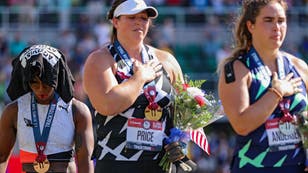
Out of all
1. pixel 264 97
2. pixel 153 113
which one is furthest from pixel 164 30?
pixel 264 97

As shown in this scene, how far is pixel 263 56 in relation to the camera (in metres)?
7.39

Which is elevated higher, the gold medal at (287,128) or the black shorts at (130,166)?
the gold medal at (287,128)

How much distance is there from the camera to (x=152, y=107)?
7.91 meters

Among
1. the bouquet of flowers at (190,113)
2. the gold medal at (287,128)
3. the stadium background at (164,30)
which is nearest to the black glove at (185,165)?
the bouquet of flowers at (190,113)

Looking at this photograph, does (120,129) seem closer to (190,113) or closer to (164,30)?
(190,113)

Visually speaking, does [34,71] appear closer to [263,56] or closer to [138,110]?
[138,110]

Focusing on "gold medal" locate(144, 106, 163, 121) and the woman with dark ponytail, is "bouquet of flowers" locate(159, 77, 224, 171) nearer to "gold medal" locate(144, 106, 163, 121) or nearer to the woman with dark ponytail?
"gold medal" locate(144, 106, 163, 121)

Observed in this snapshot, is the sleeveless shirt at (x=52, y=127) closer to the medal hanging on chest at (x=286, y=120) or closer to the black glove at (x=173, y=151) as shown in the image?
the black glove at (x=173, y=151)

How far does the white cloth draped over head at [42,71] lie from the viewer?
7.77m

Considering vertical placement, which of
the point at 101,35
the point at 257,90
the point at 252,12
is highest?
the point at 252,12

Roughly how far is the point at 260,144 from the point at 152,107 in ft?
3.47

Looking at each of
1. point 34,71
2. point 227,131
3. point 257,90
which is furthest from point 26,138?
point 227,131

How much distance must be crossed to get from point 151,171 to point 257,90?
47.9 inches

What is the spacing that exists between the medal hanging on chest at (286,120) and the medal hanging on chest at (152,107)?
1106mm
